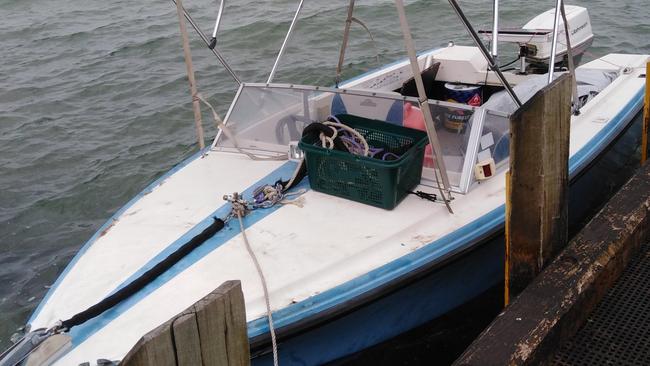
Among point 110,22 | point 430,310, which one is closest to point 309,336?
point 430,310

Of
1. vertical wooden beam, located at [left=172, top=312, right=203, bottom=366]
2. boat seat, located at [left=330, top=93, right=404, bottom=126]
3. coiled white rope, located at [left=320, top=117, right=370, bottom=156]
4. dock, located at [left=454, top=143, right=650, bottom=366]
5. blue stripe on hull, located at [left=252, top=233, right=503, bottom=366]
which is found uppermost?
boat seat, located at [left=330, top=93, right=404, bottom=126]

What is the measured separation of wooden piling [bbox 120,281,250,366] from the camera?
1986mm

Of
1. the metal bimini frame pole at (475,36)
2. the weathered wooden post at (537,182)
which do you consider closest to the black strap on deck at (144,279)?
the weathered wooden post at (537,182)

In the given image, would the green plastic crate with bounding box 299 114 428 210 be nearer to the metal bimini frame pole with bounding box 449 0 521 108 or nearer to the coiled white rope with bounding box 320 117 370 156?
the coiled white rope with bounding box 320 117 370 156

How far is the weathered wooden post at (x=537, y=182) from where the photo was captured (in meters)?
3.16

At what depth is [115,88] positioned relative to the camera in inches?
366

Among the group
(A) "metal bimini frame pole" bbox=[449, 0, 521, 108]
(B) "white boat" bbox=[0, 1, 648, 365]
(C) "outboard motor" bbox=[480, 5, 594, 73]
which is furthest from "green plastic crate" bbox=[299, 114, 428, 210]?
(C) "outboard motor" bbox=[480, 5, 594, 73]

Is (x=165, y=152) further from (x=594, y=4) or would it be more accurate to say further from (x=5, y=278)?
(x=594, y=4)

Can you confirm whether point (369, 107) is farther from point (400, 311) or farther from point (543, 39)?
point (543, 39)

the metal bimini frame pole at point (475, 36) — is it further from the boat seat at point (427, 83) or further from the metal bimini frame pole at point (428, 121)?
the boat seat at point (427, 83)

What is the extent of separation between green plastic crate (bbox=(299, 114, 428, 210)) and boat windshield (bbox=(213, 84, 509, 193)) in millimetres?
128

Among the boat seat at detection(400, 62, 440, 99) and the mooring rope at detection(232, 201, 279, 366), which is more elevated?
the boat seat at detection(400, 62, 440, 99)

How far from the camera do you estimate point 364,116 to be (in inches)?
182

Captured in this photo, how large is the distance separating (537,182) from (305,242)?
132cm
